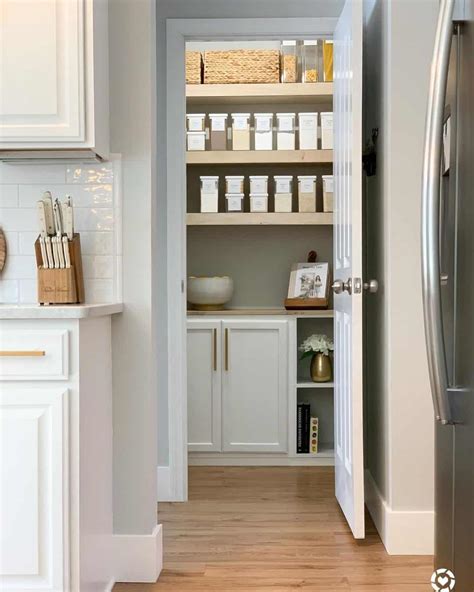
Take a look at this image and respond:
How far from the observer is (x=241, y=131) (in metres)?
4.46

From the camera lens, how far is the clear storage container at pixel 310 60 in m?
4.45

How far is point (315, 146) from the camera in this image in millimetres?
A: 4430

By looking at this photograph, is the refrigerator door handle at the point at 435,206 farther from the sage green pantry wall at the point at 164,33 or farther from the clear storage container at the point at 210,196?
the clear storage container at the point at 210,196

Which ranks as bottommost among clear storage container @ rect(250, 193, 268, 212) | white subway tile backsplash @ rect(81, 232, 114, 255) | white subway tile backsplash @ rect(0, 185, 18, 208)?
white subway tile backsplash @ rect(81, 232, 114, 255)

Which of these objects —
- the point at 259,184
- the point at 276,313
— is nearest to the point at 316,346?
the point at 276,313

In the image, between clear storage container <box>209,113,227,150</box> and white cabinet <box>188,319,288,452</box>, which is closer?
white cabinet <box>188,319,288,452</box>

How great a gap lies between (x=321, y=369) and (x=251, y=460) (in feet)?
2.19

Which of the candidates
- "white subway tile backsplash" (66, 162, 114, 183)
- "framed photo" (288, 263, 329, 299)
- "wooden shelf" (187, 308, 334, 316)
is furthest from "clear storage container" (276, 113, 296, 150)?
"white subway tile backsplash" (66, 162, 114, 183)

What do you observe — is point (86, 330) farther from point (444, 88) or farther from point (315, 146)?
point (315, 146)

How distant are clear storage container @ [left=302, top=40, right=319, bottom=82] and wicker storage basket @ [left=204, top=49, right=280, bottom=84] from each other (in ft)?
0.55

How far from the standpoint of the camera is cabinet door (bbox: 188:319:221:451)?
4273 millimetres

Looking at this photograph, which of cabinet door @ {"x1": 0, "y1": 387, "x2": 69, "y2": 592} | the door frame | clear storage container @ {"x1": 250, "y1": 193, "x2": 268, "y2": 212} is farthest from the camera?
clear storage container @ {"x1": 250, "y1": 193, "x2": 268, "y2": 212}

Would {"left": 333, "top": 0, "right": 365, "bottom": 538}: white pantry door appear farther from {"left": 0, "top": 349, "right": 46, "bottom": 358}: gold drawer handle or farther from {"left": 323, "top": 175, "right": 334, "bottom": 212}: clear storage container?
{"left": 0, "top": 349, "right": 46, "bottom": 358}: gold drawer handle

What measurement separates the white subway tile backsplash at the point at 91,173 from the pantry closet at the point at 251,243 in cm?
99
